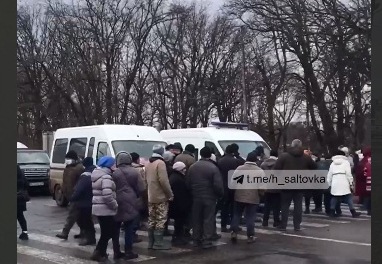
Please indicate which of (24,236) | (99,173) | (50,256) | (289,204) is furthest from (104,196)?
(289,204)

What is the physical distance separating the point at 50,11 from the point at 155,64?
7381 millimetres

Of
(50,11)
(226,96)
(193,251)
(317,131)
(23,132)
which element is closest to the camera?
(193,251)

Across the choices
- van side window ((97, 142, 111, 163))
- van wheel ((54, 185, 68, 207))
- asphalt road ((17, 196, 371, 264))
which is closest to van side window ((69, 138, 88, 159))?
van side window ((97, 142, 111, 163))

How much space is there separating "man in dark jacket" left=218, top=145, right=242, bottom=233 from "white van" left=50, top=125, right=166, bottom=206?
314 cm

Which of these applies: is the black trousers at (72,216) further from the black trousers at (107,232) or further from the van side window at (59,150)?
the van side window at (59,150)

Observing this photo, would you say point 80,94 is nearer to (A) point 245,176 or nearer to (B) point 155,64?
(B) point 155,64

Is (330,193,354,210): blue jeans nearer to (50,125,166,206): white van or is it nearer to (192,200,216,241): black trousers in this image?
(50,125,166,206): white van

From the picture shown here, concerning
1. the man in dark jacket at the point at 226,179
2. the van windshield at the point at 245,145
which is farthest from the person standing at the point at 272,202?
the van windshield at the point at 245,145

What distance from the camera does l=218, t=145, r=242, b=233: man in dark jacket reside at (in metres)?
11.9

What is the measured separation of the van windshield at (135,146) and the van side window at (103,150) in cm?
26

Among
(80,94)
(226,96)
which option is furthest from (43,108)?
(226,96)

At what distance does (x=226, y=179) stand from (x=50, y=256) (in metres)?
3.69

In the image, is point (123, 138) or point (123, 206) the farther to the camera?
point (123, 138)

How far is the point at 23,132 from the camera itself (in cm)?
3006
